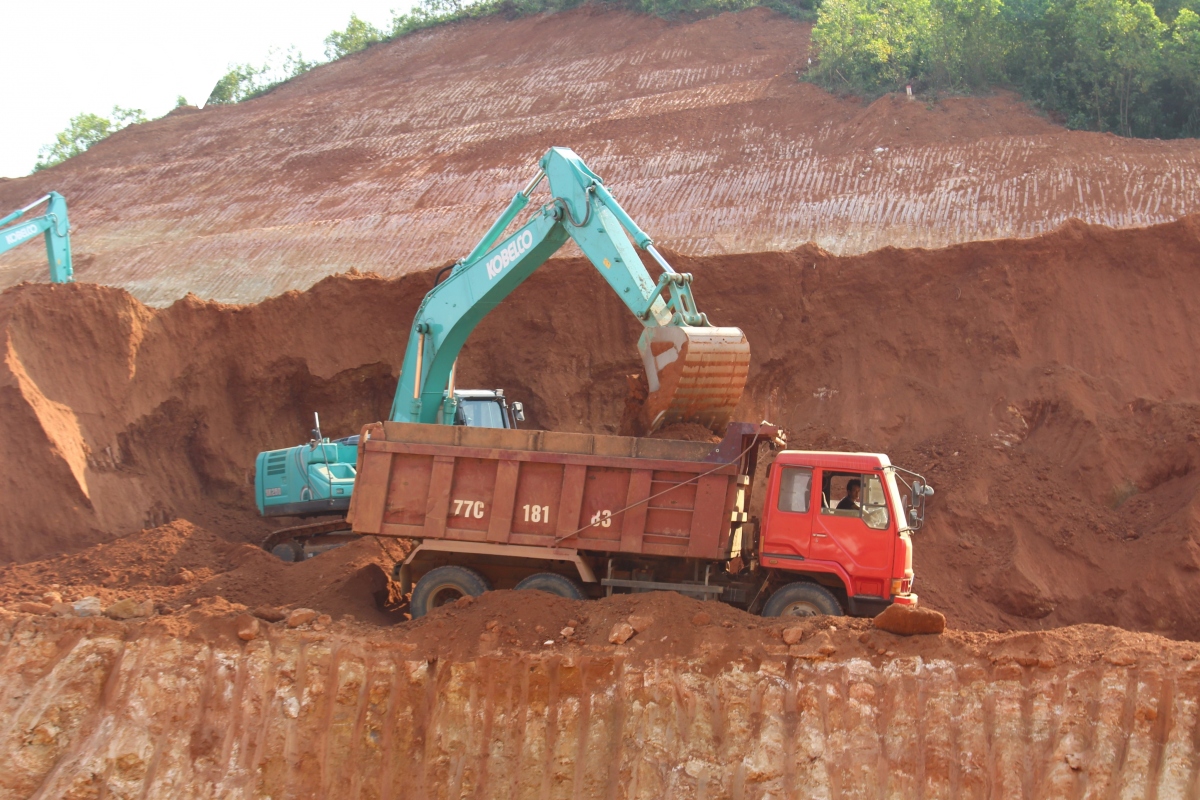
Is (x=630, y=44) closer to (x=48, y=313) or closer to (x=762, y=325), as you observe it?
(x=762, y=325)

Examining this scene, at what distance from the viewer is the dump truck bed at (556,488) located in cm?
1004

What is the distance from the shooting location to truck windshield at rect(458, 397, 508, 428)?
1484cm

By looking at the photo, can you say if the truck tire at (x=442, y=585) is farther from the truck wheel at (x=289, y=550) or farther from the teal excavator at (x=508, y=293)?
the truck wheel at (x=289, y=550)

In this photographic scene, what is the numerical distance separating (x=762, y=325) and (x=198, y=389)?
33.6 feet

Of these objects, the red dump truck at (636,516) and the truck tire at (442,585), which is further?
the truck tire at (442,585)

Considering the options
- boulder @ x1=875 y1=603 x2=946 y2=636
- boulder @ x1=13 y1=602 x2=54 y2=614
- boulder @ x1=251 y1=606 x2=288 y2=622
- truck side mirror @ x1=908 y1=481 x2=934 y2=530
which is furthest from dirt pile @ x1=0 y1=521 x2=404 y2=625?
truck side mirror @ x1=908 y1=481 x2=934 y2=530

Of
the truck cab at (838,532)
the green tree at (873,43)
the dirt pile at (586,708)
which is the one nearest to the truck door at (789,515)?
the truck cab at (838,532)

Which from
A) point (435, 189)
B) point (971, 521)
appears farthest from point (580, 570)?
point (435, 189)

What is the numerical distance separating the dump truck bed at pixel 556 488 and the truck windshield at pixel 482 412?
4236 millimetres

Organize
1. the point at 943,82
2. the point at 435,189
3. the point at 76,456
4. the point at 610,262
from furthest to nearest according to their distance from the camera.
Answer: the point at 435,189
the point at 943,82
the point at 76,456
the point at 610,262

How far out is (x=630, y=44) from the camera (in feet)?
130

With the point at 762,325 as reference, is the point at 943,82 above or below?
above

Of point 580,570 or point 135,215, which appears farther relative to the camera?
point 135,215

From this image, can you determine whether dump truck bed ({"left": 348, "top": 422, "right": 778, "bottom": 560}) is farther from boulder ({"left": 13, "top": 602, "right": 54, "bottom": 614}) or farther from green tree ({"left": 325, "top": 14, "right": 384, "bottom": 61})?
green tree ({"left": 325, "top": 14, "right": 384, "bottom": 61})
